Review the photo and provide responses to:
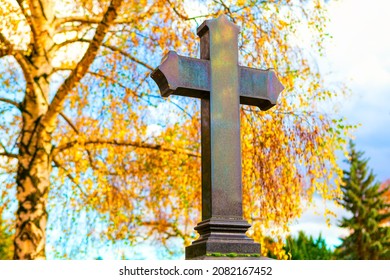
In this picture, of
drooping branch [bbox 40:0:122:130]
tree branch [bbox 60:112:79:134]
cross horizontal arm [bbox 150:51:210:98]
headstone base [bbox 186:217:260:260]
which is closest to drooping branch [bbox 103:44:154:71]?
drooping branch [bbox 40:0:122:130]

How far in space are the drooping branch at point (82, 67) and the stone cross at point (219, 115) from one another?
5.20 m

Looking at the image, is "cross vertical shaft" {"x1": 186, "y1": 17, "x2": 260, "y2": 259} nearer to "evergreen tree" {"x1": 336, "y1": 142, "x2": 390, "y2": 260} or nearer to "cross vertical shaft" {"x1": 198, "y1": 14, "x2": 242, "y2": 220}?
"cross vertical shaft" {"x1": 198, "y1": 14, "x2": 242, "y2": 220}

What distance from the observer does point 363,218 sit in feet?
116

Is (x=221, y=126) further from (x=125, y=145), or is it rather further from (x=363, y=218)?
(x=363, y=218)

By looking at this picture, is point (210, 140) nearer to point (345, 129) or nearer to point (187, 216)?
point (345, 129)

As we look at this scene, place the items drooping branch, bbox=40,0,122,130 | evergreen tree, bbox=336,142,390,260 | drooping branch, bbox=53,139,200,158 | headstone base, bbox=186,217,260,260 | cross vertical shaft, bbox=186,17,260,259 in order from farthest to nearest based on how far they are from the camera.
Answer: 1. evergreen tree, bbox=336,142,390,260
2. drooping branch, bbox=53,139,200,158
3. drooping branch, bbox=40,0,122,130
4. cross vertical shaft, bbox=186,17,260,259
5. headstone base, bbox=186,217,260,260

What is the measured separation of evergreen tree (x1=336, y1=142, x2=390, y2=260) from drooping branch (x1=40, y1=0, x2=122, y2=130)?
87.3 ft

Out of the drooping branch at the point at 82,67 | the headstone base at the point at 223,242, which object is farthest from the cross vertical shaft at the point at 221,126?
the drooping branch at the point at 82,67

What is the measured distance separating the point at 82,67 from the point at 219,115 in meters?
6.23

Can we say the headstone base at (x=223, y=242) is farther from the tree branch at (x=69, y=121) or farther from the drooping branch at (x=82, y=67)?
the tree branch at (x=69, y=121)

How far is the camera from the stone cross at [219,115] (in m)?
3.74

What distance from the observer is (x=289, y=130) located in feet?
27.7

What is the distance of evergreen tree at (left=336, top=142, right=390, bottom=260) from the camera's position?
3422 cm
